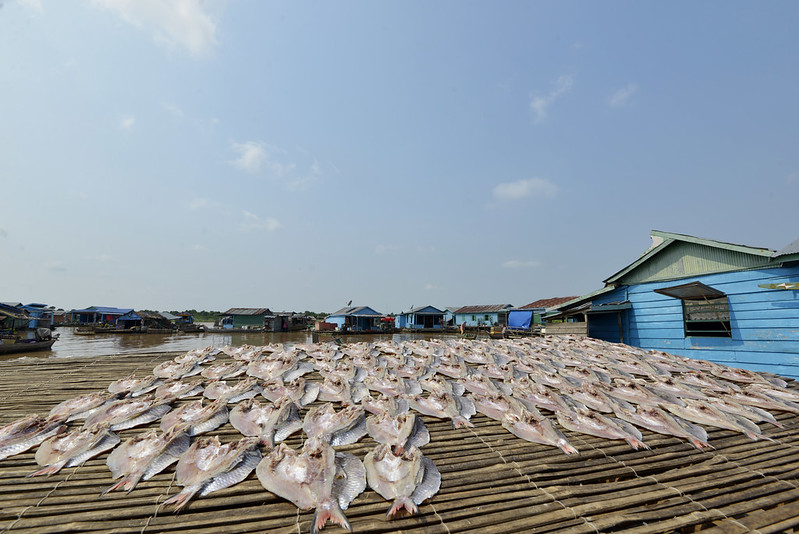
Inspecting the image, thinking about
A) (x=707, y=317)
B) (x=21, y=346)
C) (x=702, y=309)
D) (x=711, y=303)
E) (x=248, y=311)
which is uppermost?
(x=248, y=311)

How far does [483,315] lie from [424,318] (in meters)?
8.29

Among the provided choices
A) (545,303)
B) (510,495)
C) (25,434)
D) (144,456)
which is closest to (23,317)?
(25,434)

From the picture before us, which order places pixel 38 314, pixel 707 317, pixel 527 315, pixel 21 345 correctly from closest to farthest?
pixel 707 317
pixel 21 345
pixel 527 315
pixel 38 314

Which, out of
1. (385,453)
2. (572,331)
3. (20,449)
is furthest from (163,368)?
(572,331)

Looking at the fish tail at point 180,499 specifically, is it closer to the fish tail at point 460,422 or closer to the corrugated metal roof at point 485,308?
the fish tail at point 460,422

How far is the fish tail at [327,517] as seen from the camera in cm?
281

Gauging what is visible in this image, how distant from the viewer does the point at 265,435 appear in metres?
4.26

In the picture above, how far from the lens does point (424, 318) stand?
47688 millimetres

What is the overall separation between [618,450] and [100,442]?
6567 millimetres

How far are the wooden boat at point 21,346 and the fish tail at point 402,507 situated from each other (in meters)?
38.9

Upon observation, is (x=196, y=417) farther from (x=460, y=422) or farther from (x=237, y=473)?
(x=460, y=422)

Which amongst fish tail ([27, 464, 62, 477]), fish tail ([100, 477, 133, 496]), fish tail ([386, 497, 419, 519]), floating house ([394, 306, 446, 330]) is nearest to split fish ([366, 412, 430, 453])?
fish tail ([386, 497, 419, 519])

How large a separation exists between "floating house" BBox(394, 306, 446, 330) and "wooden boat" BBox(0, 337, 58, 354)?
123ft

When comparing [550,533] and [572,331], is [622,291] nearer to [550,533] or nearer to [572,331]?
[572,331]
